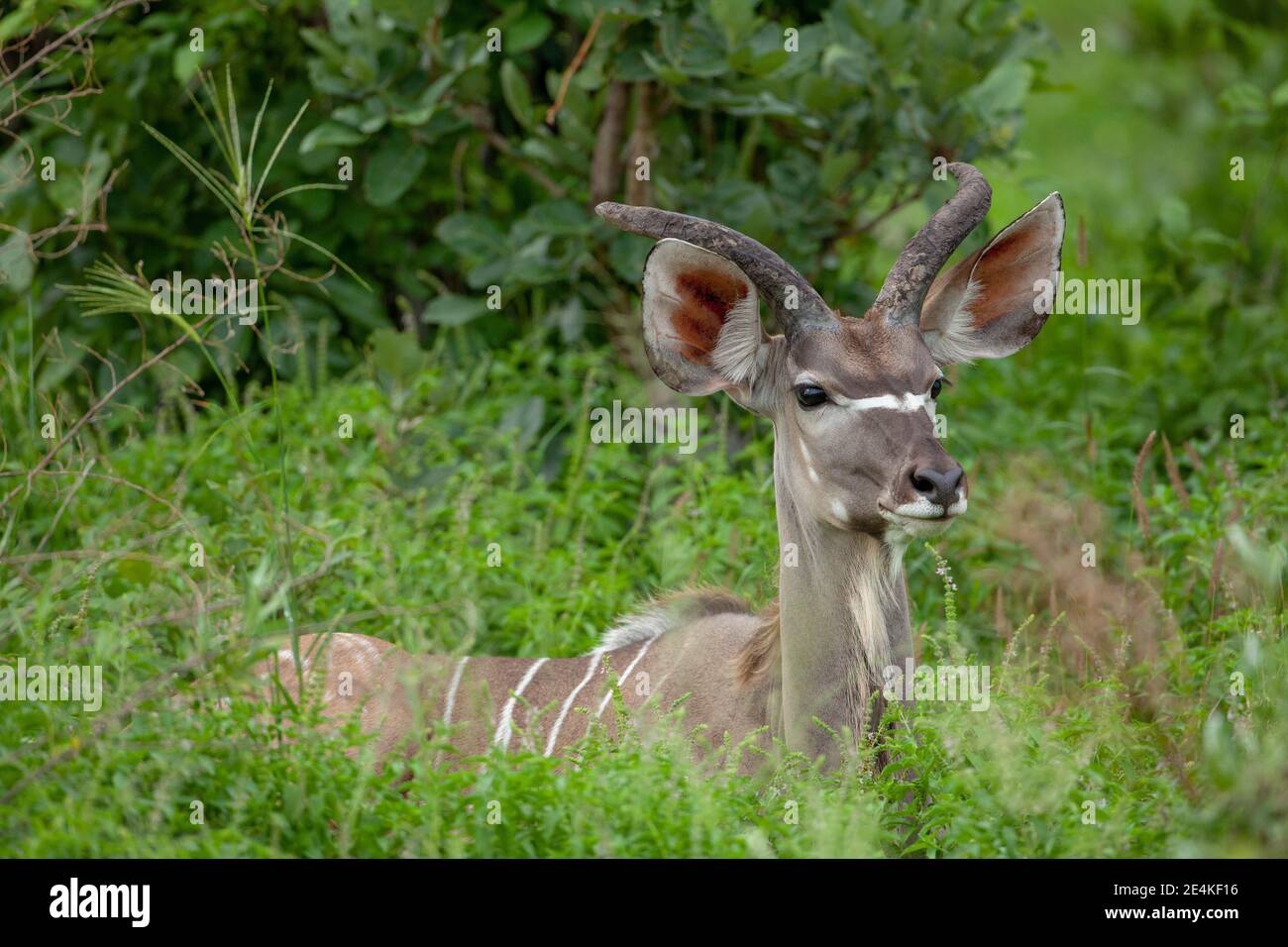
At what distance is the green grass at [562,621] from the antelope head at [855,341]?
0.47 meters

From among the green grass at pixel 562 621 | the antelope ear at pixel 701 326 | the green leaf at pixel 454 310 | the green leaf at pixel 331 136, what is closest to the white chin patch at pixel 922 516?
the green grass at pixel 562 621

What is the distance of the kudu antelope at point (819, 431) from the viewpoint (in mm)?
4289

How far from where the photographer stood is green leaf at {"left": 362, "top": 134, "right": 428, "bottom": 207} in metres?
6.95

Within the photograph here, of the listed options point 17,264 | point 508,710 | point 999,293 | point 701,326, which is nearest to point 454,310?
point 17,264

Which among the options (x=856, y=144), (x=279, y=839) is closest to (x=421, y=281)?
(x=856, y=144)

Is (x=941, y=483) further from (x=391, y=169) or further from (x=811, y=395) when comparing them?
(x=391, y=169)

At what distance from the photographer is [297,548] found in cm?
554

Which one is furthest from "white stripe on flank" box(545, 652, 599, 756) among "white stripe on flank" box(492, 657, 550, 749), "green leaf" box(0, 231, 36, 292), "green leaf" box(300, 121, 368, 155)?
"green leaf" box(0, 231, 36, 292)

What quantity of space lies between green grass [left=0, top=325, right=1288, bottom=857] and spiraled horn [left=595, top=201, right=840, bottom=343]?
3.02ft

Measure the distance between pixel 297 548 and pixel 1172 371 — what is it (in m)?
3.99

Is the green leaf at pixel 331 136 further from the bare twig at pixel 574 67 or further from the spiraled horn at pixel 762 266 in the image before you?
the spiraled horn at pixel 762 266

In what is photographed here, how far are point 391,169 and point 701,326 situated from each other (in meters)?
2.73

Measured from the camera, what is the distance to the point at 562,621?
5.66 m
